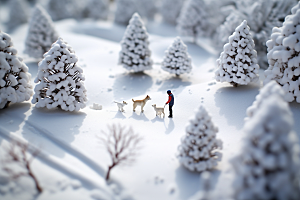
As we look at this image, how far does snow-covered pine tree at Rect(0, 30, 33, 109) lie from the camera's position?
333 inches

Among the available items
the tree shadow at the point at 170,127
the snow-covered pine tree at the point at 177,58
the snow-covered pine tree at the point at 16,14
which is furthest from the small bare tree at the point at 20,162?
the snow-covered pine tree at the point at 16,14

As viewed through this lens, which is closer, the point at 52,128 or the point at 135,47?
the point at 52,128

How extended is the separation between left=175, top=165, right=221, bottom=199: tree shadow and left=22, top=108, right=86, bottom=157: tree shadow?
3.58 m

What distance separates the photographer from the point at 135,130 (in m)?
8.02

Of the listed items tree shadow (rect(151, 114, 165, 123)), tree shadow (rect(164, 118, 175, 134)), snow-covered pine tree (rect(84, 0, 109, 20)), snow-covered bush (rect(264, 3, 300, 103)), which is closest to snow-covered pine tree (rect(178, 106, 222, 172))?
tree shadow (rect(164, 118, 175, 134))

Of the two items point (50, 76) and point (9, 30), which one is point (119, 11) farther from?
point (50, 76)

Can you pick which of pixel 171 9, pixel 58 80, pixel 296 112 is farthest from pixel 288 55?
pixel 171 9

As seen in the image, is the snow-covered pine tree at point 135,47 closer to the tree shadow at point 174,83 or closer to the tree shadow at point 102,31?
the tree shadow at point 174,83

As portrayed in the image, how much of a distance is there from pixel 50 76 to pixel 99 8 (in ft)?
86.8

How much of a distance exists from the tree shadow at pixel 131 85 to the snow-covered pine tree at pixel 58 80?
3315mm

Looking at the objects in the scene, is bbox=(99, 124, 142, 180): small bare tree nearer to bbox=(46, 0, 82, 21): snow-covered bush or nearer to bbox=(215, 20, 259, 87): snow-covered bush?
bbox=(215, 20, 259, 87): snow-covered bush

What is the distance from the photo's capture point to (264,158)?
4.25 m

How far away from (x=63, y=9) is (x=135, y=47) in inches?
942

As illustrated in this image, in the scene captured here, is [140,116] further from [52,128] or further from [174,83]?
[174,83]
